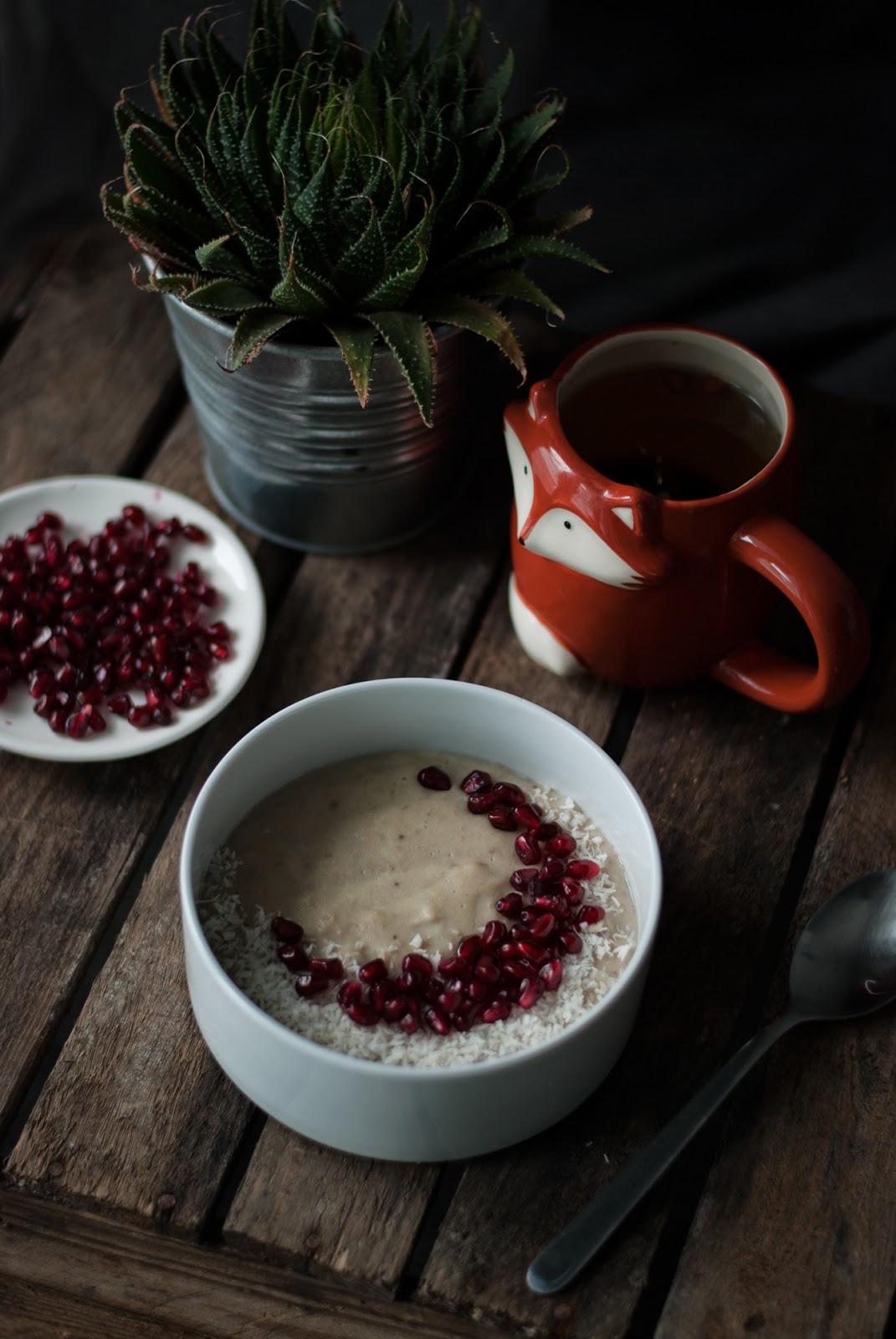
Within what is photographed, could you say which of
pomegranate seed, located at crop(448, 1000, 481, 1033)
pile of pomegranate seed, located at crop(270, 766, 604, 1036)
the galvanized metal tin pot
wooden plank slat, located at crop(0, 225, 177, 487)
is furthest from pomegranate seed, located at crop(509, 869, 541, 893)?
wooden plank slat, located at crop(0, 225, 177, 487)

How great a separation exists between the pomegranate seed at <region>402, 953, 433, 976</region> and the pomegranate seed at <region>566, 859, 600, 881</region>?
138 millimetres

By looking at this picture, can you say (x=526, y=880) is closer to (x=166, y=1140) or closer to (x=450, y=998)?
(x=450, y=998)

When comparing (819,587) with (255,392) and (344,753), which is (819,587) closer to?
(344,753)

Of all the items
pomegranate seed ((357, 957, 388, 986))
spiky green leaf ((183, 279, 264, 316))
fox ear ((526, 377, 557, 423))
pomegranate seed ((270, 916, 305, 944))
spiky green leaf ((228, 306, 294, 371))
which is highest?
spiky green leaf ((183, 279, 264, 316))

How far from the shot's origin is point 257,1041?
0.92m

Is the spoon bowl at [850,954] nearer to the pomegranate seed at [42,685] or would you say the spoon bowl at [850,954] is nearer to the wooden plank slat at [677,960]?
the wooden plank slat at [677,960]

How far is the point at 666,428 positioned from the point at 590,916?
0.47 meters

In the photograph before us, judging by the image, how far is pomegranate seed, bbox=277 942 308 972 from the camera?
1.00 metres

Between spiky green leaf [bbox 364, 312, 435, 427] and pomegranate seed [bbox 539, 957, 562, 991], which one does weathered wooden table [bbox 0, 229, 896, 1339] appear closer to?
pomegranate seed [bbox 539, 957, 562, 991]

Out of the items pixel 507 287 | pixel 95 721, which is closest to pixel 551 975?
pixel 95 721

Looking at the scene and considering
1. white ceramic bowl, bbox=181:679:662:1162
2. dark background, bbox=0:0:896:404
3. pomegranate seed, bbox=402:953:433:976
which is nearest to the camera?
white ceramic bowl, bbox=181:679:662:1162

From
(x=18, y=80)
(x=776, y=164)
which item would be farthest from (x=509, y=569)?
(x=18, y=80)

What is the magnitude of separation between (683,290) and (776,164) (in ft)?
0.64

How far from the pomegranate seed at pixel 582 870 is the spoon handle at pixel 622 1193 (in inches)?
6.9
